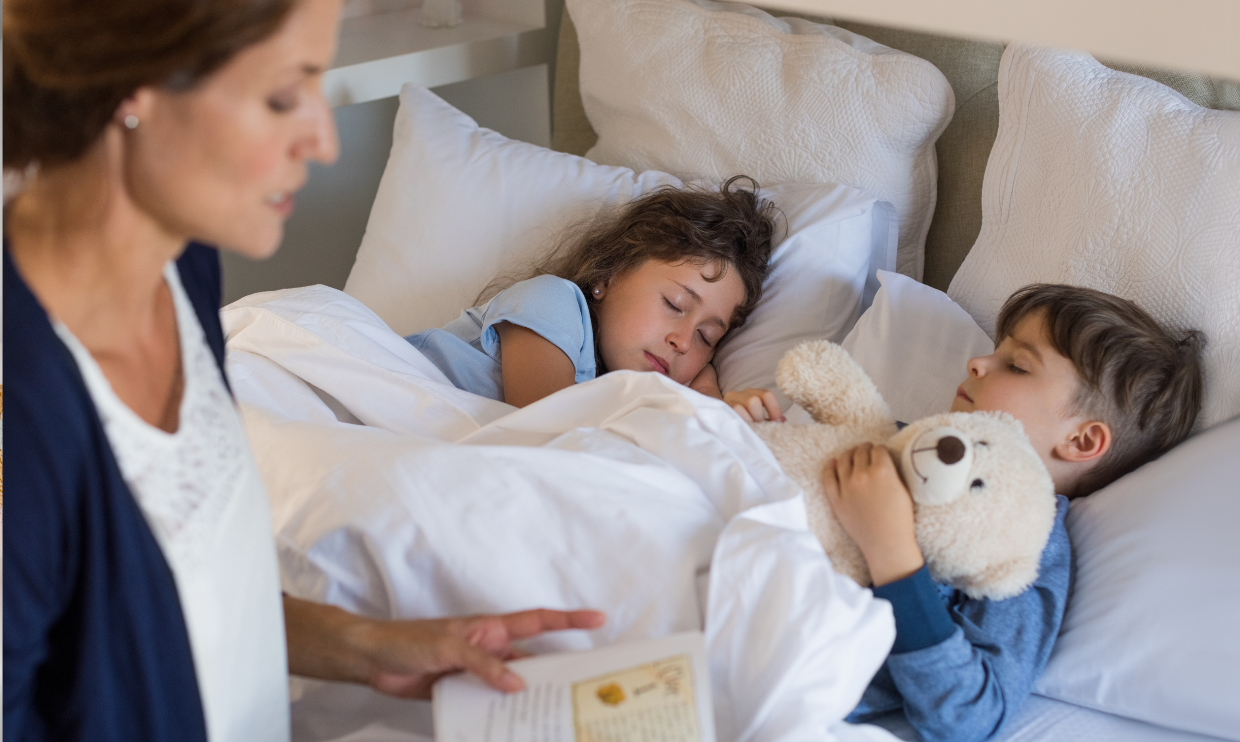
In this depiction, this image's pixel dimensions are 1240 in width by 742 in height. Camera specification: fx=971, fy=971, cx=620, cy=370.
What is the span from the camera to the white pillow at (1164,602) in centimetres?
86

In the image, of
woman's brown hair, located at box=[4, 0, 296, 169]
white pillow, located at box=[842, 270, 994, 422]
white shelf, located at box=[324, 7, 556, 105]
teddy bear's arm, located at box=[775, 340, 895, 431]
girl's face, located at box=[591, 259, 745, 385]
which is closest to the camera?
woman's brown hair, located at box=[4, 0, 296, 169]

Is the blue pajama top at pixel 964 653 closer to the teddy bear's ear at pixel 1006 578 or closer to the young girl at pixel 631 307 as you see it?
the teddy bear's ear at pixel 1006 578

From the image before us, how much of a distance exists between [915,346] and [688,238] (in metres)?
0.34

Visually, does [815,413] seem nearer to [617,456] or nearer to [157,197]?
[617,456]

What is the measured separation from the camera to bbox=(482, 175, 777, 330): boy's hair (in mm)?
1361

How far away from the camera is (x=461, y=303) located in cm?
153

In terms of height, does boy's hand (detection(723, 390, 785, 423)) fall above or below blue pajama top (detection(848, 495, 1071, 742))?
above

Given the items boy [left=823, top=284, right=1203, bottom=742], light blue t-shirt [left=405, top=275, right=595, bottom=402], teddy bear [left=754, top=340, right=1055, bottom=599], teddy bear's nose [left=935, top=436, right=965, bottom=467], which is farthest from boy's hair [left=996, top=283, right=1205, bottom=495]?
light blue t-shirt [left=405, top=275, right=595, bottom=402]

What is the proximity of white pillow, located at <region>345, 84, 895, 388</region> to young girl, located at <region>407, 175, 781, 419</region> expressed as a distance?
0.17 ft

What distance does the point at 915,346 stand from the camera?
4.06 feet

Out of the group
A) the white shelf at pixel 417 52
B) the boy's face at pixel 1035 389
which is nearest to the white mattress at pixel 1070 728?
the boy's face at pixel 1035 389

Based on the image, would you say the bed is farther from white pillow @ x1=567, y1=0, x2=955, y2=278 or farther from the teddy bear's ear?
the teddy bear's ear

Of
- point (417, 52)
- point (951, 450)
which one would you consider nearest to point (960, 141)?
point (951, 450)

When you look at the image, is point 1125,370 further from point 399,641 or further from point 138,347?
point 138,347
